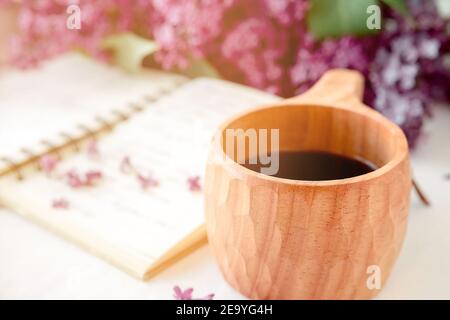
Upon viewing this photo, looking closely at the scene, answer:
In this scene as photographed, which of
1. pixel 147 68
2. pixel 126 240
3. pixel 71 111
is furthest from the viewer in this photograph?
pixel 147 68

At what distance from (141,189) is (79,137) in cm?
13

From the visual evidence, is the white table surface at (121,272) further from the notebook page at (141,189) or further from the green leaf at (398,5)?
the green leaf at (398,5)

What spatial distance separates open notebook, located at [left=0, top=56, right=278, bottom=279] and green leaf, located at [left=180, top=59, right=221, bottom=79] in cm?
2

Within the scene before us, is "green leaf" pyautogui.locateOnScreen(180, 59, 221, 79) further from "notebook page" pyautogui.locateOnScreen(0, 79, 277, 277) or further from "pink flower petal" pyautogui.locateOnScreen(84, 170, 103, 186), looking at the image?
"pink flower petal" pyautogui.locateOnScreen(84, 170, 103, 186)

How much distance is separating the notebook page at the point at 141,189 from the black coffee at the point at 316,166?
98 mm

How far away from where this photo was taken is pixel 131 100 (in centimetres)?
78

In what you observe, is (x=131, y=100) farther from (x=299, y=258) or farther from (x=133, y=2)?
(x=299, y=258)

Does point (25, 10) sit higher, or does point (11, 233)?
point (25, 10)

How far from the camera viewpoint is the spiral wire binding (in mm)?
607

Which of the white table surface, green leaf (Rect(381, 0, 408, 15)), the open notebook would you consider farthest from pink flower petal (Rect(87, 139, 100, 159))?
green leaf (Rect(381, 0, 408, 15))

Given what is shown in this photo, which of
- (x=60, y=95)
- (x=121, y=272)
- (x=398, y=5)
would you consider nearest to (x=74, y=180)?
(x=121, y=272)

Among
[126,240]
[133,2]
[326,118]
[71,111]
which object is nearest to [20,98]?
[71,111]

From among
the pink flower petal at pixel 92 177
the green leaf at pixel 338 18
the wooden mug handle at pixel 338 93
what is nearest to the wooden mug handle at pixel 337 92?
the wooden mug handle at pixel 338 93
